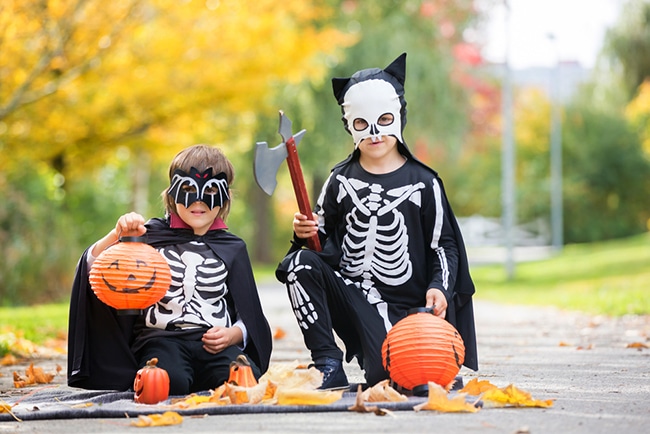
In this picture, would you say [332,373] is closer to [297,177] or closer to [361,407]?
[361,407]

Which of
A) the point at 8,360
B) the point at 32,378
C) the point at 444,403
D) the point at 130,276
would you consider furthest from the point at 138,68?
the point at 444,403

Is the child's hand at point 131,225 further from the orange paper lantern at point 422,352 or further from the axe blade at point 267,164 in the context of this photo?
the orange paper lantern at point 422,352

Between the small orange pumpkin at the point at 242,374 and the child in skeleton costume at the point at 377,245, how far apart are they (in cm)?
48

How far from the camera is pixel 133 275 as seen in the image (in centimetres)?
491

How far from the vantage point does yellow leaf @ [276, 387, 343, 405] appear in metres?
4.58

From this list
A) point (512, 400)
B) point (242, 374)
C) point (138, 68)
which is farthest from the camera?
point (138, 68)

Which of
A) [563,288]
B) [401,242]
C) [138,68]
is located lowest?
[563,288]

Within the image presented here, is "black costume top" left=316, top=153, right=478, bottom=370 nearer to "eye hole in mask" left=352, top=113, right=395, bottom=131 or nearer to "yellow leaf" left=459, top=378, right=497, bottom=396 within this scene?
"eye hole in mask" left=352, top=113, right=395, bottom=131

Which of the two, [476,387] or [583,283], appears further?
[583,283]

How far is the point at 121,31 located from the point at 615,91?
3116cm

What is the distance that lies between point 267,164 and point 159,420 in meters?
1.58

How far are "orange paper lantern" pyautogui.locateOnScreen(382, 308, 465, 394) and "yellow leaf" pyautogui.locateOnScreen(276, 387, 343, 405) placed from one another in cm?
36

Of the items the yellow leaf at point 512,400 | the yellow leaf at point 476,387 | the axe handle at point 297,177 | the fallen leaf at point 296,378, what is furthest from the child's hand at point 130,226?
the yellow leaf at point 512,400

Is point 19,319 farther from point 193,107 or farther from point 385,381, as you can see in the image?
point 193,107
